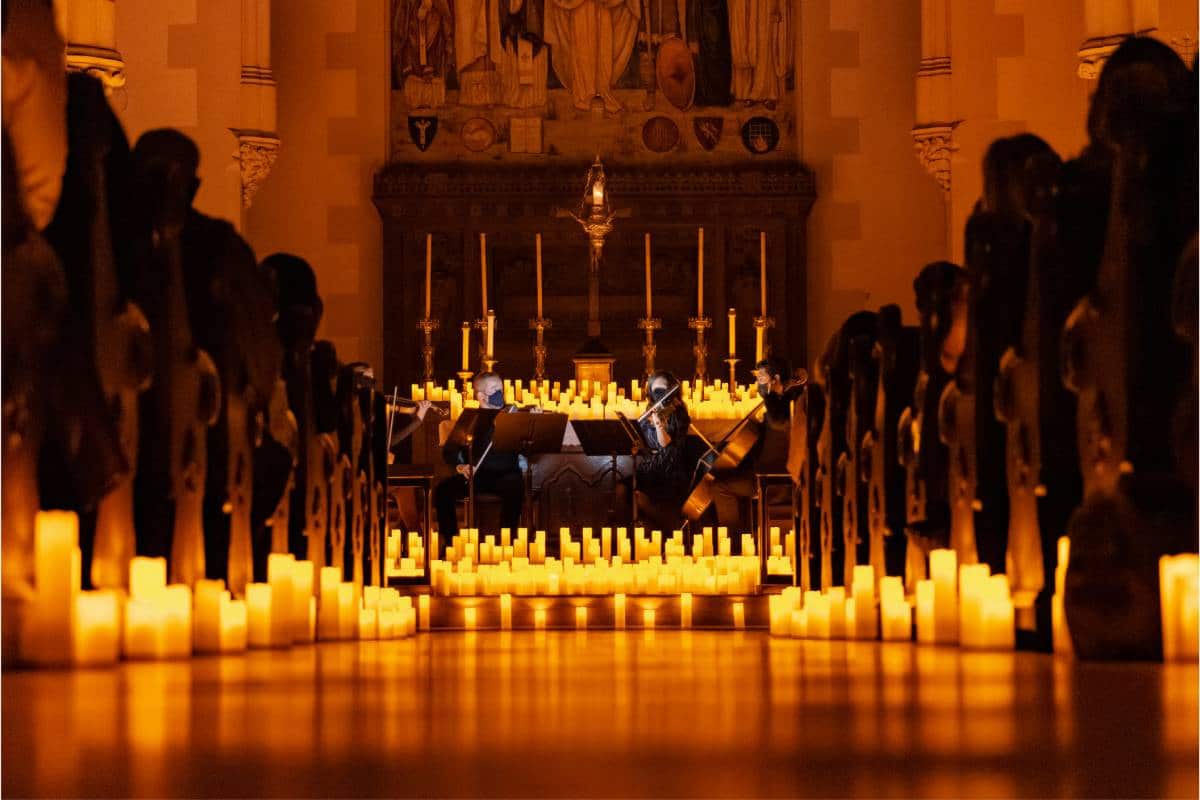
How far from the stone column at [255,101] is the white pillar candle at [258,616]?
48.4 feet

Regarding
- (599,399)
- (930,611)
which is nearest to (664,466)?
(599,399)

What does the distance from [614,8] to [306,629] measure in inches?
655

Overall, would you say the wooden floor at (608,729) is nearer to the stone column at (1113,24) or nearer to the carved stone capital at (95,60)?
the carved stone capital at (95,60)

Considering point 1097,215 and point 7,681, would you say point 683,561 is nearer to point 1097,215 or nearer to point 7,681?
point 1097,215

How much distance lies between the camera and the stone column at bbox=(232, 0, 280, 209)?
20500mm

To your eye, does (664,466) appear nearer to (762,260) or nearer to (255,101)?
(762,260)

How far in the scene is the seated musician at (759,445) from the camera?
14195 mm

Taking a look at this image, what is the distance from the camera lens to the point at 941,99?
20.8m

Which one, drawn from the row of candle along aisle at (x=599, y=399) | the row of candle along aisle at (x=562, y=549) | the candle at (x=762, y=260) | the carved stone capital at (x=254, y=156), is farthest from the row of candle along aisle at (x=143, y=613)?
the carved stone capital at (x=254, y=156)

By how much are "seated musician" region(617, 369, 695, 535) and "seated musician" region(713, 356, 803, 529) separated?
0.72 metres

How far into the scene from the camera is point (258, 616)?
610 cm

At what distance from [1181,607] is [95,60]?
32.6 ft

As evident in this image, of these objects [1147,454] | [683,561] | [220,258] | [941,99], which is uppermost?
[941,99]

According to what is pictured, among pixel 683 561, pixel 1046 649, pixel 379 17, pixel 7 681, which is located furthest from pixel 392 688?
pixel 379 17
